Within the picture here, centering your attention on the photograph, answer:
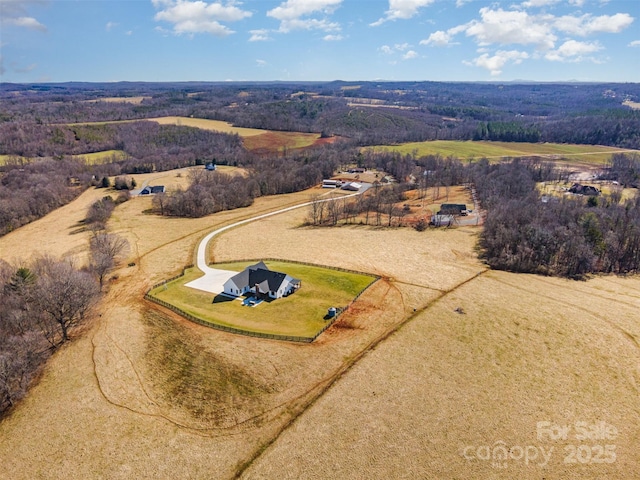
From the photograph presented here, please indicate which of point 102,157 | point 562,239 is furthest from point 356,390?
point 102,157

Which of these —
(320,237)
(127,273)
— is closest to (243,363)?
(127,273)

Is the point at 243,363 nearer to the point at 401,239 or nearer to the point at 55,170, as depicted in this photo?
the point at 401,239

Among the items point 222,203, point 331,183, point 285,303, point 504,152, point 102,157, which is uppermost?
point 504,152

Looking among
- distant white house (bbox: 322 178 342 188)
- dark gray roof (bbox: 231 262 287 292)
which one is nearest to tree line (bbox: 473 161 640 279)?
dark gray roof (bbox: 231 262 287 292)

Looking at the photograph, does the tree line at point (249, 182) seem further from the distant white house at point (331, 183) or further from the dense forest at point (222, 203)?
the distant white house at point (331, 183)

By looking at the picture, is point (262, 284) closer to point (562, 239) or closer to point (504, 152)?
point (562, 239)

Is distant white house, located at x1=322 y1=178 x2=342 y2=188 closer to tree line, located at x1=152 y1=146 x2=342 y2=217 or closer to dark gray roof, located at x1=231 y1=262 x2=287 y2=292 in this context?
tree line, located at x1=152 y1=146 x2=342 y2=217
